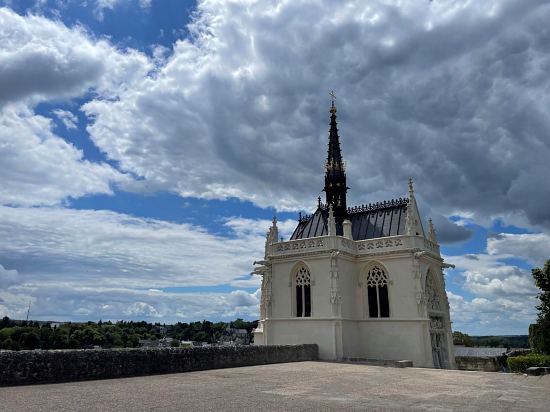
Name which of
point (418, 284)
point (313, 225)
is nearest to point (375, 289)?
point (418, 284)

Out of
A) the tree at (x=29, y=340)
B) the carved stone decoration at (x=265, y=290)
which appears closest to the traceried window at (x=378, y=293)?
the carved stone decoration at (x=265, y=290)

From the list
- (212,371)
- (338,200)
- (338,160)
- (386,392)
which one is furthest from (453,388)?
(338,160)

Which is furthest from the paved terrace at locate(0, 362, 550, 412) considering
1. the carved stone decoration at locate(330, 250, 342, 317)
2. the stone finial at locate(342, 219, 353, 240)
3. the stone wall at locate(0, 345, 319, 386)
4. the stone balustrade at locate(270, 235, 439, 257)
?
the stone finial at locate(342, 219, 353, 240)

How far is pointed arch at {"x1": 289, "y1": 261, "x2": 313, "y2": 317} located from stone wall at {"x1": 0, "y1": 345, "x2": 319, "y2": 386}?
27.9 ft

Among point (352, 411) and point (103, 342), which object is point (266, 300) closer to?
point (352, 411)

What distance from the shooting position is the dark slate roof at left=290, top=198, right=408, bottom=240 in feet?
108

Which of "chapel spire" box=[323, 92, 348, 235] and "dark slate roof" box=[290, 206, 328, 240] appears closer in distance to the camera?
"dark slate roof" box=[290, 206, 328, 240]

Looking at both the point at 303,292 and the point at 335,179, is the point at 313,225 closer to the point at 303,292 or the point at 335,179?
the point at 335,179

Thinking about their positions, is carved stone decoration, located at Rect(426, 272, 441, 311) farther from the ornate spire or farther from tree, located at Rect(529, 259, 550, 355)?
the ornate spire

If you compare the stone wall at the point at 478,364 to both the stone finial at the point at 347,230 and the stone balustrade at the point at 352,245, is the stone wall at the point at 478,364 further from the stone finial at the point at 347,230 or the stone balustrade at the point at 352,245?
the stone finial at the point at 347,230

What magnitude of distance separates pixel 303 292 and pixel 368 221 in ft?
27.9

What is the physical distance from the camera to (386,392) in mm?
12914

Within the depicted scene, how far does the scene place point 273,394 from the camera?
1177cm

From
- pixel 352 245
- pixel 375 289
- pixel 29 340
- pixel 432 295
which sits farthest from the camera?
pixel 29 340
